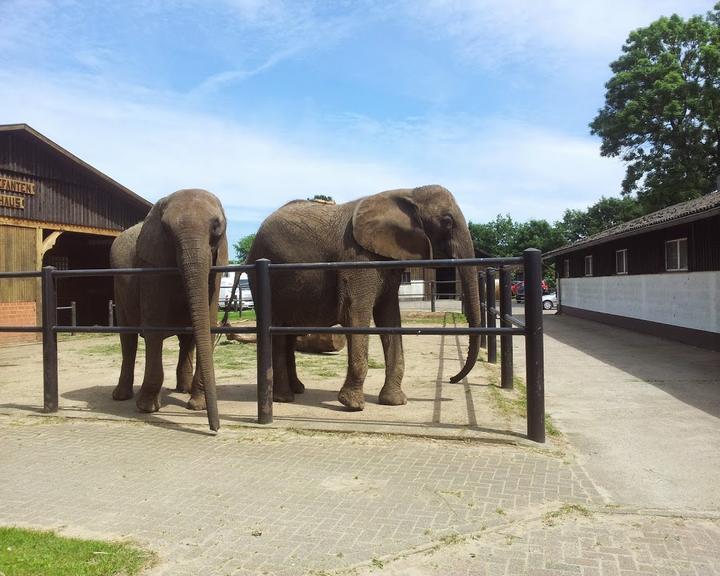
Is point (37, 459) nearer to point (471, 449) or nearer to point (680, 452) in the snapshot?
point (471, 449)

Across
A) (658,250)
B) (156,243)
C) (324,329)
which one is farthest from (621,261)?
(156,243)

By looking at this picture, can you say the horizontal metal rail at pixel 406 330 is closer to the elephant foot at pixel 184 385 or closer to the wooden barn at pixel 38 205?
the elephant foot at pixel 184 385

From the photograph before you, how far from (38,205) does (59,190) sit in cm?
98

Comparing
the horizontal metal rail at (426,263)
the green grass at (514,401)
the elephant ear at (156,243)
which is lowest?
the green grass at (514,401)

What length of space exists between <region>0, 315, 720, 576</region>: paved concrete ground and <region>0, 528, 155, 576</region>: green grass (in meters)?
0.13

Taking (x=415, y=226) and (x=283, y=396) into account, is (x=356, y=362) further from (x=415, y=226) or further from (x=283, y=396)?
(x=415, y=226)

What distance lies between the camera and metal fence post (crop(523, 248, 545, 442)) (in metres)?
4.54

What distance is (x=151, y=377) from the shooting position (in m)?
5.88

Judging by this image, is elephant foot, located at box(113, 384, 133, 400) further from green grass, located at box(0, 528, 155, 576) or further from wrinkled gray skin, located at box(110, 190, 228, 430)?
green grass, located at box(0, 528, 155, 576)

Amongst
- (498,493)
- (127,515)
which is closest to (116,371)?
(127,515)

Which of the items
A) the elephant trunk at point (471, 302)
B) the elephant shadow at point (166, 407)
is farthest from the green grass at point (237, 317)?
the elephant trunk at point (471, 302)

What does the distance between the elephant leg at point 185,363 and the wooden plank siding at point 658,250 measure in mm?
10390

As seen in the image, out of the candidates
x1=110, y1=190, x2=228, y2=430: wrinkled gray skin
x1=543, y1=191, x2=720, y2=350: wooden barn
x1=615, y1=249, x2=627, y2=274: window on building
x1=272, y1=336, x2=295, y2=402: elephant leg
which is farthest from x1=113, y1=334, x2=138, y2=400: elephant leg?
x1=615, y1=249, x2=627, y2=274: window on building

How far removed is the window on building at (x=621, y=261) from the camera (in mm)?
18497
